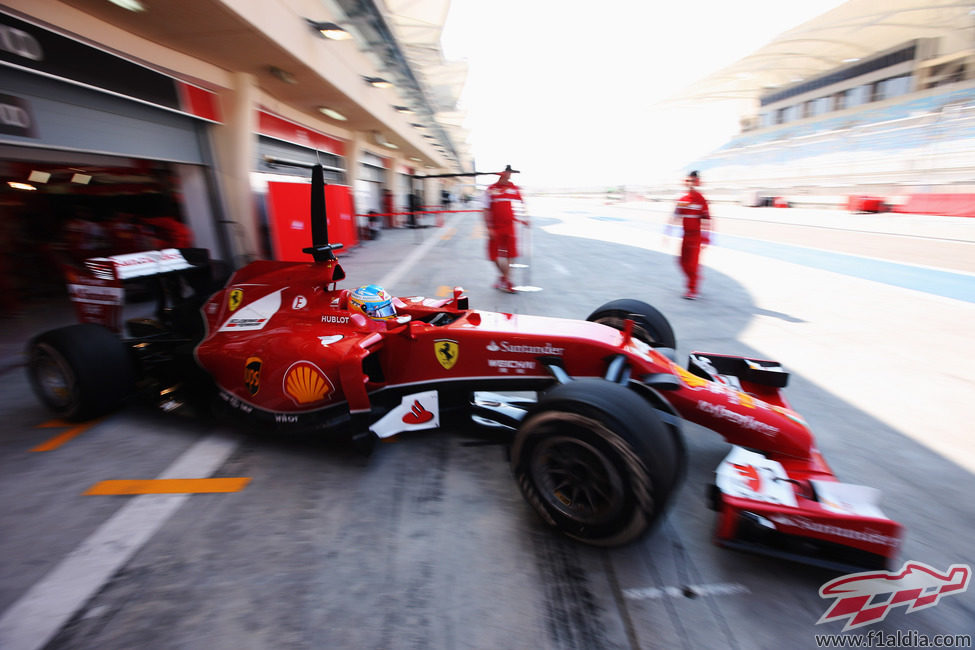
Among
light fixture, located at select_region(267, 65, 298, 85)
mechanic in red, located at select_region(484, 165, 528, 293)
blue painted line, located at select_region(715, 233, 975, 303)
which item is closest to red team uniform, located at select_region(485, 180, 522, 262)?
mechanic in red, located at select_region(484, 165, 528, 293)

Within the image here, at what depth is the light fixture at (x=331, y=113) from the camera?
36.7ft

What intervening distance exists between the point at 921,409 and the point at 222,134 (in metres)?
10.2

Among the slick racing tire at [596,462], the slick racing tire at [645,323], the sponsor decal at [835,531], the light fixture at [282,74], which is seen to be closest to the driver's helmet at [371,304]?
the slick racing tire at [596,462]

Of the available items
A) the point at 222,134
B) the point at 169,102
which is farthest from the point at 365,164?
the point at 169,102

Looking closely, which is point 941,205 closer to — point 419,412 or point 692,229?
point 692,229

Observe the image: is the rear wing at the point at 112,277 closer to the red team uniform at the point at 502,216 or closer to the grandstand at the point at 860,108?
the red team uniform at the point at 502,216

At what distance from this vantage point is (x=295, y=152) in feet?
40.0

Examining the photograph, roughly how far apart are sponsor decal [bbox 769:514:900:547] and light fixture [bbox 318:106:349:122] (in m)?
12.5

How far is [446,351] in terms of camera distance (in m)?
2.61

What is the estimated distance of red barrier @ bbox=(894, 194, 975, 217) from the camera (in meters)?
14.7

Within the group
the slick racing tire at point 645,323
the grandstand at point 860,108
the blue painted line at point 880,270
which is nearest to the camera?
the slick racing tire at point 645,323

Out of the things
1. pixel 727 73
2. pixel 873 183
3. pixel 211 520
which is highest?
pixel 727 73

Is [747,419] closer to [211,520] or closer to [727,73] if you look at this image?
[211,520]

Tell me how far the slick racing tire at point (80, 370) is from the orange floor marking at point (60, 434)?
0.26 feet
